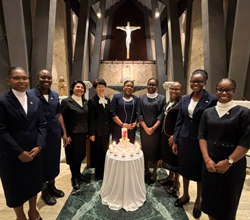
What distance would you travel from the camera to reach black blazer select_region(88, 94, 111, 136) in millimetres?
2996

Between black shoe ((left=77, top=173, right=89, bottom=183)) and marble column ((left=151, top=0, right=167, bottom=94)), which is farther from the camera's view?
marble column ((left=151, top=0, right=167, bottom=94))

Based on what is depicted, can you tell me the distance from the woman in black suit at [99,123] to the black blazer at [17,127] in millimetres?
1082

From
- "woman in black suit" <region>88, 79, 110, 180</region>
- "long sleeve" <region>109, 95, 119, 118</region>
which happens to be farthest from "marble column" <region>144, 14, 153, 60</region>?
"woman in black suit" <region>88, 79, 110, 180</region>

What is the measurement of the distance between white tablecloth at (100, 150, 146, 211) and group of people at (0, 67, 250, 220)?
22.3 inches

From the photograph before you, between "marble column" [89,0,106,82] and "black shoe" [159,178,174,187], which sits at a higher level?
"marble column" [89,0,106,82]

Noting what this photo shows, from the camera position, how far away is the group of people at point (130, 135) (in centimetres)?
171

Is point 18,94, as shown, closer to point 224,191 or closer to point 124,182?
point 124,182

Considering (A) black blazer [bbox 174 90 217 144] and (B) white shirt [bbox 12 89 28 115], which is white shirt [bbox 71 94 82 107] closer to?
(B) white shirt [bbox 12 89 28 115]

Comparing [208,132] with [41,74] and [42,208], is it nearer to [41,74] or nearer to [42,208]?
[41,74]

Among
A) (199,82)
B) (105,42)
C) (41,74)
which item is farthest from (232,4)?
(105,42)

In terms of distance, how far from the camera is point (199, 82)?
84.3 inches

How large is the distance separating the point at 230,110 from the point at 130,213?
1817mm

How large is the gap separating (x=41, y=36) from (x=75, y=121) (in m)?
3.51

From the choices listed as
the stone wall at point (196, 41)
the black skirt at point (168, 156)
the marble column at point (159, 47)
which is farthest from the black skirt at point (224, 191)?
the marble column at point (159, 47)
